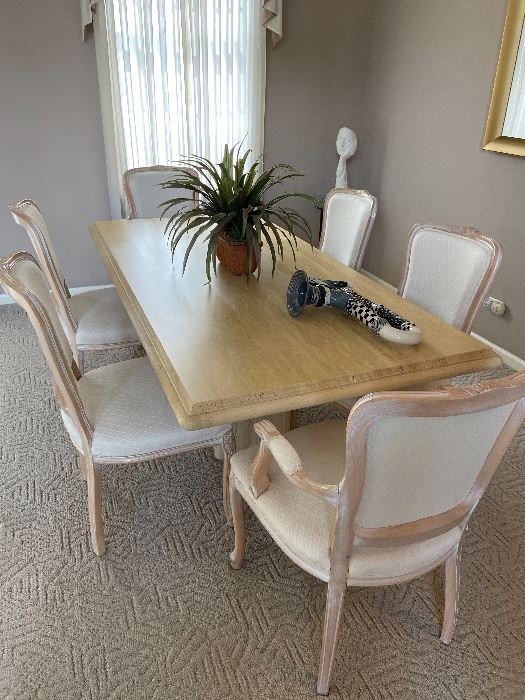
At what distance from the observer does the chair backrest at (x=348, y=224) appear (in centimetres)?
235

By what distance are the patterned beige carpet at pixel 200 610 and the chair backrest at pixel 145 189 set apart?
60.1 inches

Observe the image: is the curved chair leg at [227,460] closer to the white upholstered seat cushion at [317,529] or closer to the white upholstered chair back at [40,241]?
the white upholstered seat cushion at [317,529]

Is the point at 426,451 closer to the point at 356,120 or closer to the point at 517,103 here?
the point at 517,103

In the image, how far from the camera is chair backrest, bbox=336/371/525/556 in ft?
2.86

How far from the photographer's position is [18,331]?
3.22 meters

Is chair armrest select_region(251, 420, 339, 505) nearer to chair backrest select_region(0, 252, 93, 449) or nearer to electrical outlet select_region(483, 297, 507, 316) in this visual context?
chair backrest select_region(0, 252, 93, 449)

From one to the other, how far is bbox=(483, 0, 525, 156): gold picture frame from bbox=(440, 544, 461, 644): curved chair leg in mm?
2131

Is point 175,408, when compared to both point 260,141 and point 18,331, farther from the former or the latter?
point 260,141

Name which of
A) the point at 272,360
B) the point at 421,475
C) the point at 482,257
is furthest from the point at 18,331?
the point at 421,475

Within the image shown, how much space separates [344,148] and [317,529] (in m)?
3.23

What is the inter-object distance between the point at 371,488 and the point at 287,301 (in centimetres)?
76

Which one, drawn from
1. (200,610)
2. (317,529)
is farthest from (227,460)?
(317,529)

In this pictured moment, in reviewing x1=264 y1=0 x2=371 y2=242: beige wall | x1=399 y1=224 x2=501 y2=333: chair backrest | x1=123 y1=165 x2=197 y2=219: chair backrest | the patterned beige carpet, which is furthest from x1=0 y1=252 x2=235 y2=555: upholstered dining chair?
x1=264 y1=0 x2=371 y2=242: beige wall

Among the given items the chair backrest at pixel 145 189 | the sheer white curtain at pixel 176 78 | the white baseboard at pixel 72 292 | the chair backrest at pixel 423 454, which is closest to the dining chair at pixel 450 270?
the chair backrest at pixel 423 454
